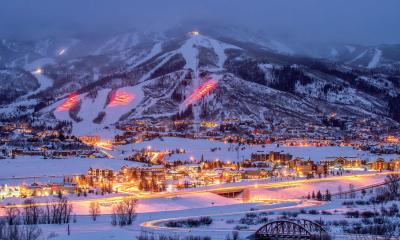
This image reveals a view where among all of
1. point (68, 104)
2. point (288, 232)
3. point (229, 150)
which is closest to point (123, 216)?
point (288, 232)

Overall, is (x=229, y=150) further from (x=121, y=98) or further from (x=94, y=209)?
(x=121, y=98)

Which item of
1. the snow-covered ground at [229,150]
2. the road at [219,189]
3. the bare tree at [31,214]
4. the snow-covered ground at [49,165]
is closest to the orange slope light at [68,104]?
the snow-covered ground at [229,150]

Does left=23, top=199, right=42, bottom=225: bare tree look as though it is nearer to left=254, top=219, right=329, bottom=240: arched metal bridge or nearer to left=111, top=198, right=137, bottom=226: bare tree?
left=111, top=198, right=137, bottom=226: bare tree

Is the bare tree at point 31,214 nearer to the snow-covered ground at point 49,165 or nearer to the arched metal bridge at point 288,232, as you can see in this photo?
the arched metal bridge at point 288,232

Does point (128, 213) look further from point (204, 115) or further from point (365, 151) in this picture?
point (204, 115)

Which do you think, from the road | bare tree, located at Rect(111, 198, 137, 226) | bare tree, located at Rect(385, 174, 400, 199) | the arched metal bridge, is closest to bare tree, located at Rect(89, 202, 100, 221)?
bare tree, located at Rect(111, 198, 137, 226)

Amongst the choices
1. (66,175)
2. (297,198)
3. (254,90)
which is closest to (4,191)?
(66,175)
